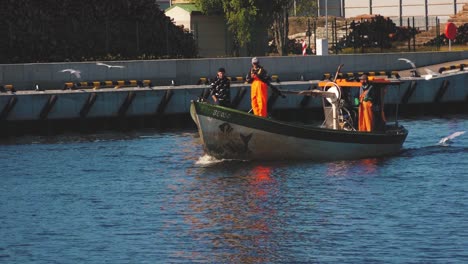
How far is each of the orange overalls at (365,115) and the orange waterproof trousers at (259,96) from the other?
3730 mm

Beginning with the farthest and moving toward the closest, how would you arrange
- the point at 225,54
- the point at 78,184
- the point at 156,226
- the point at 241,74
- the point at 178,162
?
the point at 225,54 → the point at 241,74 → the point at 178,162 → the point at 78,184 → the point at 156,226

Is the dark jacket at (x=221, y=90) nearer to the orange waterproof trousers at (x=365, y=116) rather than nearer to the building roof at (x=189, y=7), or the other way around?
the orange waterproof trousers at (x=365, y=116)

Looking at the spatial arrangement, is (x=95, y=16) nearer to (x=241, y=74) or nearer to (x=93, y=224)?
(x=241, y=74)

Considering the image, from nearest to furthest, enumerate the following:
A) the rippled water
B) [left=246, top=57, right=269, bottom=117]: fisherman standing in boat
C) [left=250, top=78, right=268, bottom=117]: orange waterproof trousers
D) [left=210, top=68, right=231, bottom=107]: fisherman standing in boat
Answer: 1. the rippled water
2. [left=246, top=57, right=269, bottom=117]: fisherman standing in boat
3. [left=250, top=78, right=268, bottom=117]: orange waterproof trousers
4. [left=210, top=68, right=231, bottom=107]: fisherman standing in boat

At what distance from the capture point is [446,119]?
2601 inches

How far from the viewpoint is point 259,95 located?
149 feet

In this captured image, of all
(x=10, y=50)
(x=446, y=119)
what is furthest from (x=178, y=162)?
(x=10, y=50)

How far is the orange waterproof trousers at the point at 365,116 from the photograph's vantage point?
156ft

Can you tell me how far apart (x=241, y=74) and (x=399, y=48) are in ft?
63.6

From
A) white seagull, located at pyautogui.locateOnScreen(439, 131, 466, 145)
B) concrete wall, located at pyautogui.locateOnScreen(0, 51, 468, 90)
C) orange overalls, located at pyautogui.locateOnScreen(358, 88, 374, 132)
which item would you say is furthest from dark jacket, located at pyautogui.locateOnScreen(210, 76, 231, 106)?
concrete wall, located at pyautogui.locateOnScreen(0, 51, 468, 90)

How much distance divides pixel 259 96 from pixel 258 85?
0.45 meters

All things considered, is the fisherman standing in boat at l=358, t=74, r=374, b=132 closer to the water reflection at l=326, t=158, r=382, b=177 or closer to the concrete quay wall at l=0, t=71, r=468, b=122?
the water reflection at l=326, t=158, r=382, b=177

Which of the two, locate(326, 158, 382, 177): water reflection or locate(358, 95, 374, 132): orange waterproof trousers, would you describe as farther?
locate(358, 95, 374, 132): orange waterproof trousers

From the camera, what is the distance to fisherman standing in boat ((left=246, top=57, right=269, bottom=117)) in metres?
45.1
